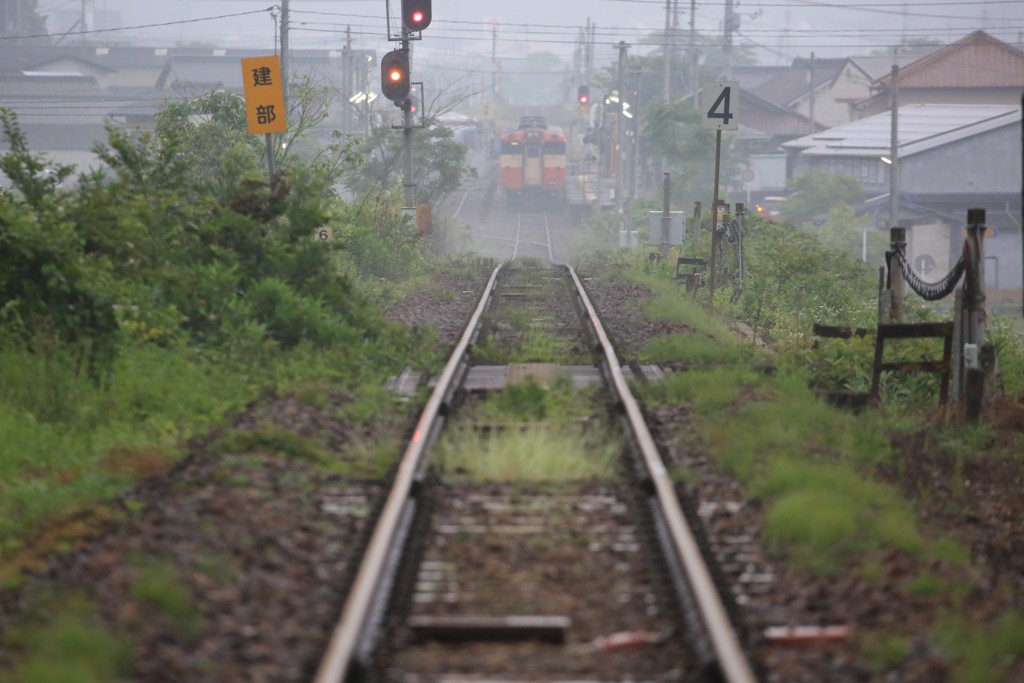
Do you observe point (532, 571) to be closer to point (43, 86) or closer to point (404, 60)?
point (404, 60)

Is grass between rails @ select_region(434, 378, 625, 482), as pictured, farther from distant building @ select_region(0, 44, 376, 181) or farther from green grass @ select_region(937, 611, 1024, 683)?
distant building @ select_region(0, 44, 376, 181)

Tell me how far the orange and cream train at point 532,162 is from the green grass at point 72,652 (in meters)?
51.9

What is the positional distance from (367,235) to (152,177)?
8.23 m

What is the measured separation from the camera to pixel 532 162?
188 ft

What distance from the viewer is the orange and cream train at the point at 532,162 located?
55.7 metres

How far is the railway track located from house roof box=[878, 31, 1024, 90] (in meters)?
54.2

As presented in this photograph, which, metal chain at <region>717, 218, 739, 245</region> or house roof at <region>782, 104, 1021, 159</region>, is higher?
house roof at <region>782, 104, 1021, 159</region>

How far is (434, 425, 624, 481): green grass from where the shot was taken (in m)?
6.95

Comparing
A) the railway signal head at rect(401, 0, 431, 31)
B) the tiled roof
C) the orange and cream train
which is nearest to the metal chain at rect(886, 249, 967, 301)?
the railway signal head at rect(401, 0, 431, 31)

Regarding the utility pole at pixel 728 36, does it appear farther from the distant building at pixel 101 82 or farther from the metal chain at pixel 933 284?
the metal chain at pixel 933 284

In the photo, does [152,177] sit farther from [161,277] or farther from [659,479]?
[659,479]

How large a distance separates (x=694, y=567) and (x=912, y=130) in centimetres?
4754

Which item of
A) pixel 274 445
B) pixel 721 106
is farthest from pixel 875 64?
pixel 274 445

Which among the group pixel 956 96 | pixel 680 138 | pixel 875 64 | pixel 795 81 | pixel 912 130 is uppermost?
pixel 875 64
